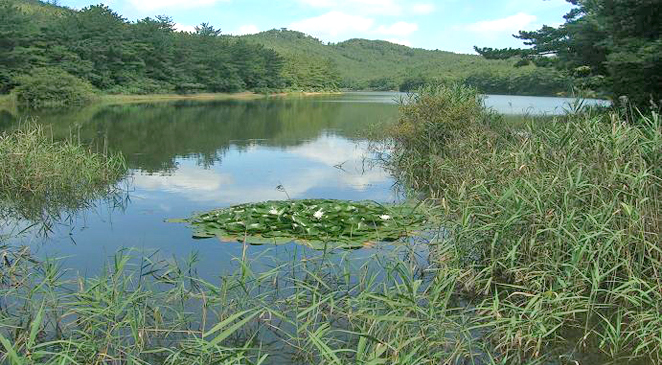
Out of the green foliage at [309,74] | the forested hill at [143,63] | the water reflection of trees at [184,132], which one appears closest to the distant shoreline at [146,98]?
the forested hill at [143,63]

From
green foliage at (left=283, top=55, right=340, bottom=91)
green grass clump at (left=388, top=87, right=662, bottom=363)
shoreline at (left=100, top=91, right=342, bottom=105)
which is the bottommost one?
shoreline at (left=100, top=91, right=342, bottom=105)

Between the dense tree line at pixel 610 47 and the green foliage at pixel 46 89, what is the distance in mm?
28078

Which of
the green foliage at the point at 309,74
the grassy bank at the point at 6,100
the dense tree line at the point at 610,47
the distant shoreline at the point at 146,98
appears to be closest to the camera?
the dense tree line at the point at 610,47

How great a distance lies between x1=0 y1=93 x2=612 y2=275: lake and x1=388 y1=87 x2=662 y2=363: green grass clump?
1.78 meters

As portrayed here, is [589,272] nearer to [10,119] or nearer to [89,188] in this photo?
[89,188]

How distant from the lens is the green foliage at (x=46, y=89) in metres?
33.5

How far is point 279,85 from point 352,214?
214 feet

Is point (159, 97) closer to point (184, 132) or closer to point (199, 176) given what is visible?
point (184, 132)

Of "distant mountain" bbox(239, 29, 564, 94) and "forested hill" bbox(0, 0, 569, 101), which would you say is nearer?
"forested hill" bbox(0, 0, 569, 101)

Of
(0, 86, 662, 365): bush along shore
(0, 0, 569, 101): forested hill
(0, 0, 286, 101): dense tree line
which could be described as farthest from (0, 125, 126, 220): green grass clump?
(0, 0, 286, 101): dense tree line

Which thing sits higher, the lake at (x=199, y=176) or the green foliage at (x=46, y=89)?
the green foliage at (x=46, y=89)

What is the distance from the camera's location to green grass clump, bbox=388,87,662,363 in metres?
4.17

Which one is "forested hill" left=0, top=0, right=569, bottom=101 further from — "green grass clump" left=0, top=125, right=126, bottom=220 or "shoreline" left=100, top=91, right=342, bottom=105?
"green grass clump" left=0, top=125, right=126, bottom=220

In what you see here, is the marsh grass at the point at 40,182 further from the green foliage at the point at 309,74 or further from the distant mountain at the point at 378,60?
the distant mountain at the point at 378,60
